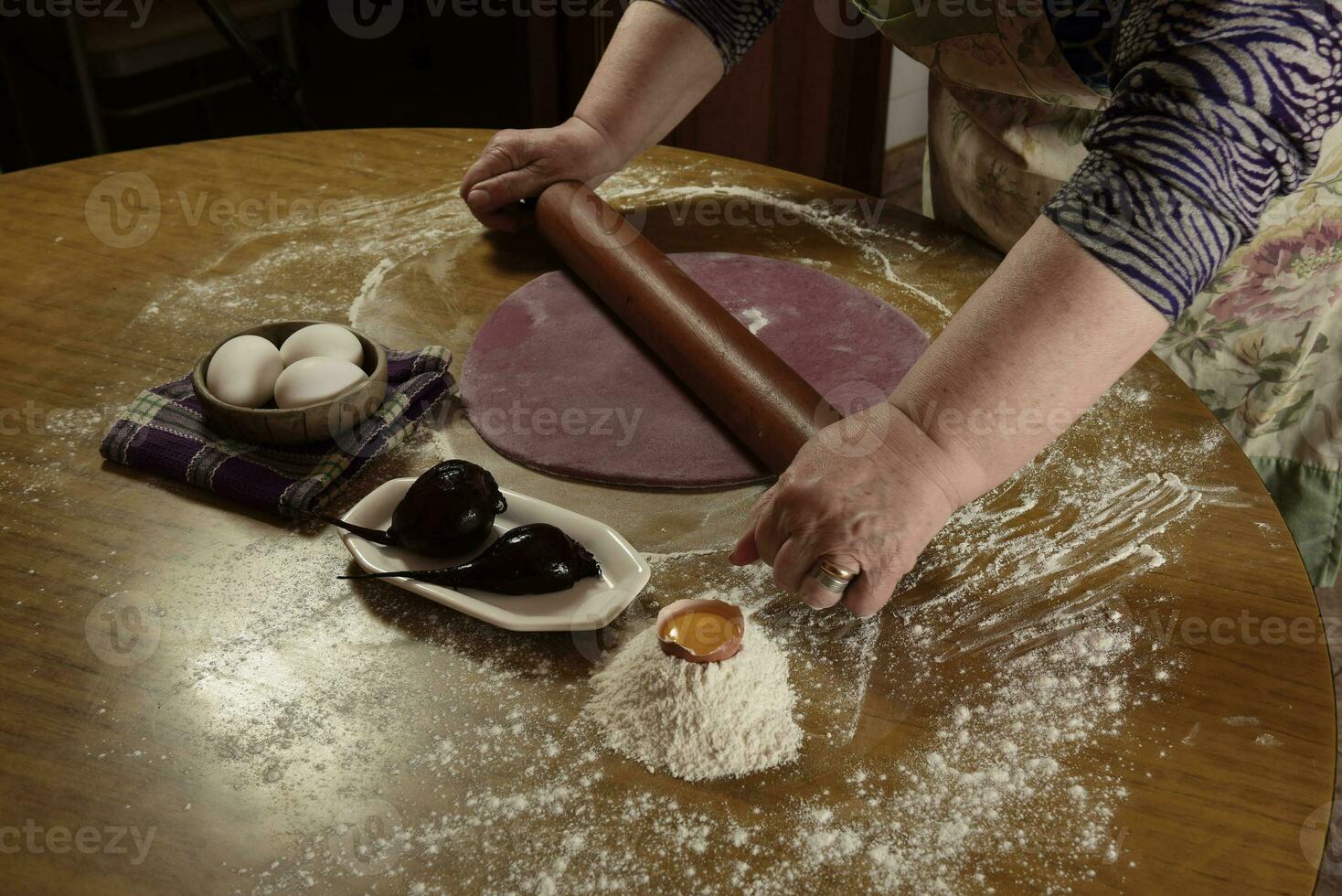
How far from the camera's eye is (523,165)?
1.61 meters

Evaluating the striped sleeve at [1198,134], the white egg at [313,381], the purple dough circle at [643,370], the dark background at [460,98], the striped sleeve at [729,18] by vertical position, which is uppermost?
the striped sleeve at [1198,134]

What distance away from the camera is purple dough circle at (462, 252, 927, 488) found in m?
1.16

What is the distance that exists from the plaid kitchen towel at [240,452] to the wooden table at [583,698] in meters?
0.02

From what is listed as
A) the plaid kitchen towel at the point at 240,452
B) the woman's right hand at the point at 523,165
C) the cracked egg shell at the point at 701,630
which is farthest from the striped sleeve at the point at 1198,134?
the woman's right hand at the point at 523,165

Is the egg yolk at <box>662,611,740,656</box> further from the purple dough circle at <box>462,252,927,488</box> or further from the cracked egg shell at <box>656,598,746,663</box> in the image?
the purple dough circle at <box>462,252,927,488</box>

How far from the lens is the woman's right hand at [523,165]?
62.6 inches

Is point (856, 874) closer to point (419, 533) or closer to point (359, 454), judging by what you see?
point (419, 533)

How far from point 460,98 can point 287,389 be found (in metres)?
3.82

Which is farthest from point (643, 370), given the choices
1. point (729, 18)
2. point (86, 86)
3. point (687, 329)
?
point (86, 86)

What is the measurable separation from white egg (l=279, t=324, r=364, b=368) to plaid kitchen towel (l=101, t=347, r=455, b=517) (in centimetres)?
6

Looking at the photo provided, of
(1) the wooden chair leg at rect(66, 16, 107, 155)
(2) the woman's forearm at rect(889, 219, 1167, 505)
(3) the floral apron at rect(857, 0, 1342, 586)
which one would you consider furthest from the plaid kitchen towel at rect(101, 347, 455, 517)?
(1) the wooden chair leg at rect(66, 16, 107, 155)

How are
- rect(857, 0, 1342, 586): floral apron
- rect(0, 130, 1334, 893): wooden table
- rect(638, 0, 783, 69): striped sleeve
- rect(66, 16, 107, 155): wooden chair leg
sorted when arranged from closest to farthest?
1. rect(0, 130, 1334, 893): wooden table
2. rect(857, 0, 1342, 586): floral apron
3. rect(638, 0, 783, 69): striped sleeve
4. rect(66, 16, 107, 155): wooden chair leg

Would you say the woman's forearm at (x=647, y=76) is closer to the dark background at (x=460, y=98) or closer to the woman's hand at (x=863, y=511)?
the woman's hand at (x=863, y=511)

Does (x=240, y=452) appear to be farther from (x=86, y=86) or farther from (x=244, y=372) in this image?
(x=86, y=86)
